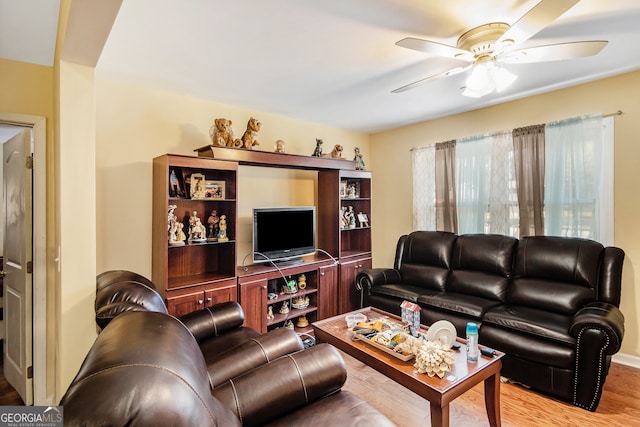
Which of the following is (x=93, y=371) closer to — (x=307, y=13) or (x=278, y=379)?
(x=278, y=379)

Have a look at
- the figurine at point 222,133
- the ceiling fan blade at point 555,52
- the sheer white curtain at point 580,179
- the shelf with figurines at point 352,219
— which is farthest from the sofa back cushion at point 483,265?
the figurine at point 222,133

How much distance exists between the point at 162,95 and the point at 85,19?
1656 mm

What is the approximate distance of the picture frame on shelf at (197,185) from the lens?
280 cm

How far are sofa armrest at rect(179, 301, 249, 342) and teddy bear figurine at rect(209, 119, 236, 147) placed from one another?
145 cm

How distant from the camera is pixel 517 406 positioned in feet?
7.11

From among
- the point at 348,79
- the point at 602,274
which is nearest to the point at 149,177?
the point at 348,79

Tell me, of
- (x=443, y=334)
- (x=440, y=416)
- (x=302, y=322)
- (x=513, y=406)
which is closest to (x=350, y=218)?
(x=302, y=322)

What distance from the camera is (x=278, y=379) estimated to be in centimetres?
138

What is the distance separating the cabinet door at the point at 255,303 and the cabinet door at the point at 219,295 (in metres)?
0.10

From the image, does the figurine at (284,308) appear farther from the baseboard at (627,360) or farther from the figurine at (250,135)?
the baseboard at (627,360)

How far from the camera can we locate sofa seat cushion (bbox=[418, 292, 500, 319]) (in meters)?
2.74

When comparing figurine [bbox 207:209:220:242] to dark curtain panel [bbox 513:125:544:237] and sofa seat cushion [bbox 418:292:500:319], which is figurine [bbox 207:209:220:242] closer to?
sofa seat cushion [bbox 418:292:500:319]

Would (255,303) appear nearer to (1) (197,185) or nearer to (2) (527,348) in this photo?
(1) (197,185)

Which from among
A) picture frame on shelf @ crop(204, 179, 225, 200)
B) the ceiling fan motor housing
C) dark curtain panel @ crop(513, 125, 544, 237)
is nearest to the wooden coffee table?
picture frame on shelf @ crop(204, 179, 225, 200)
